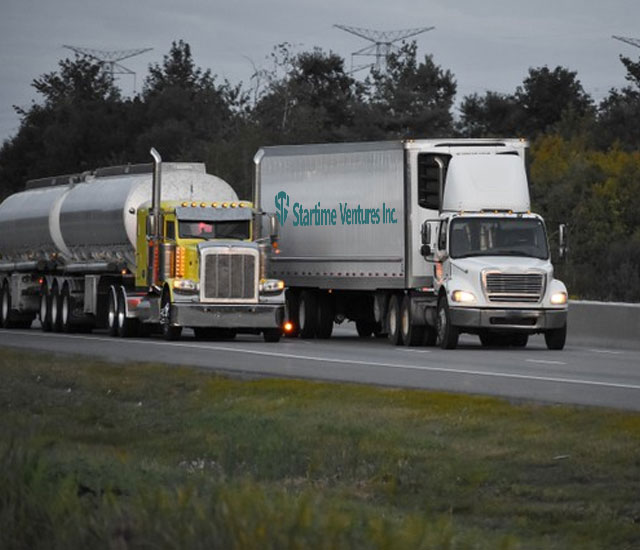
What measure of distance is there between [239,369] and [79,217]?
1741cm

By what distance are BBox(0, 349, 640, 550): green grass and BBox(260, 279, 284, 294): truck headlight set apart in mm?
12542

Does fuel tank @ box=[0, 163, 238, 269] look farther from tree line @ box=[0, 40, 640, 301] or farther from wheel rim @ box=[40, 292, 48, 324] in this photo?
tree line @ box=[0, 40, 640, 301]

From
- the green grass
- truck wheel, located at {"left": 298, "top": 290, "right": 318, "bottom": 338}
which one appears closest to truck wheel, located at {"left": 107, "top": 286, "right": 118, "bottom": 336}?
truck wheel, located at {"left": 298, "top": 290, "right": 318, "bottom": 338}

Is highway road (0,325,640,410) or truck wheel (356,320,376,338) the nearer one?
highway road (0,325,640,410)

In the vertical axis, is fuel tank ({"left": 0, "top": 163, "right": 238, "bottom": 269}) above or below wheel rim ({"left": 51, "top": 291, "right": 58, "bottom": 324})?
above

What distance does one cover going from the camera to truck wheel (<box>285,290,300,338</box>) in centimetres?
4007

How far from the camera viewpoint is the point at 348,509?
10.8m

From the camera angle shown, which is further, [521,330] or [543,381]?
[521,330]

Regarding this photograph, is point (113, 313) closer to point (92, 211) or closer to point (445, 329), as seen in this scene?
point (92, 211)

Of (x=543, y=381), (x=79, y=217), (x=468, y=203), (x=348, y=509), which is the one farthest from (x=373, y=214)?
(x=348, y=509)

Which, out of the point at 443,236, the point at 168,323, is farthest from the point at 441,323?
the point at 168,323

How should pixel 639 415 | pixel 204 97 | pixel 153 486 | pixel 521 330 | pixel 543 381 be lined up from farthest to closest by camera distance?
1. pixel 204 97
2. pixel 521 330
3. pixel 543 381
4. pixel 639 415
5. pixel 153 486

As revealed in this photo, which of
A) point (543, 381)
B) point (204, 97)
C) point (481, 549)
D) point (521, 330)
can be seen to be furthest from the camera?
point (204, 97)

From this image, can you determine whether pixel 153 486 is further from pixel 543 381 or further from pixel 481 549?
pixel 543 381
